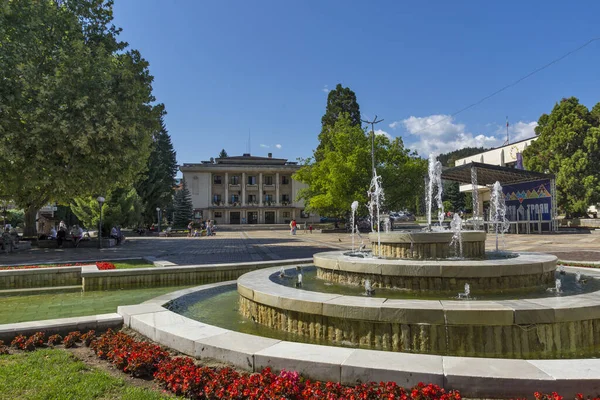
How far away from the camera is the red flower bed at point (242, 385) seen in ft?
10.8

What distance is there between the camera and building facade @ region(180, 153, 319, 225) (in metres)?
67.7

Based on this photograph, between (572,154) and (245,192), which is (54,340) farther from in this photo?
(245,192)

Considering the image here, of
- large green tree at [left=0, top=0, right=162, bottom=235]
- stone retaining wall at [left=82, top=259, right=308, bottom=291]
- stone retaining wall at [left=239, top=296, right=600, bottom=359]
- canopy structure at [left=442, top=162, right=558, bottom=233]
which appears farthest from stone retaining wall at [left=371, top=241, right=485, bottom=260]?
canopy structure at [left=442, top=162, right=558, bottom=233]

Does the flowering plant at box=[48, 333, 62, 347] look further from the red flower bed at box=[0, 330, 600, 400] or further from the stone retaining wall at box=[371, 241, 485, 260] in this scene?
the stone retaining wall at box=[371, 241, 485, 260]

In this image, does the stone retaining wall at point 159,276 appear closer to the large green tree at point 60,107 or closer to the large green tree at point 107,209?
the large green tree at point 60,107

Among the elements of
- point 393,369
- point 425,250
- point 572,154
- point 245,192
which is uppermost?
point 572,154

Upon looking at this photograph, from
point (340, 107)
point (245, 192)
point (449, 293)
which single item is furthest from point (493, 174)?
point (245, 192)

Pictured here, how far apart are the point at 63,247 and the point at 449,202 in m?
69.7

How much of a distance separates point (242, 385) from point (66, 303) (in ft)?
24.2

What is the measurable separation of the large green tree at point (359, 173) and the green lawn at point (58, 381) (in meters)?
32.8

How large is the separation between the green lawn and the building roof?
98.7 ft

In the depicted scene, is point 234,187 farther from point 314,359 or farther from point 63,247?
point 314,359

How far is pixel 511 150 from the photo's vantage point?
55.5 m

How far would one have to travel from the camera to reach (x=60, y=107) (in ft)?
51.8
